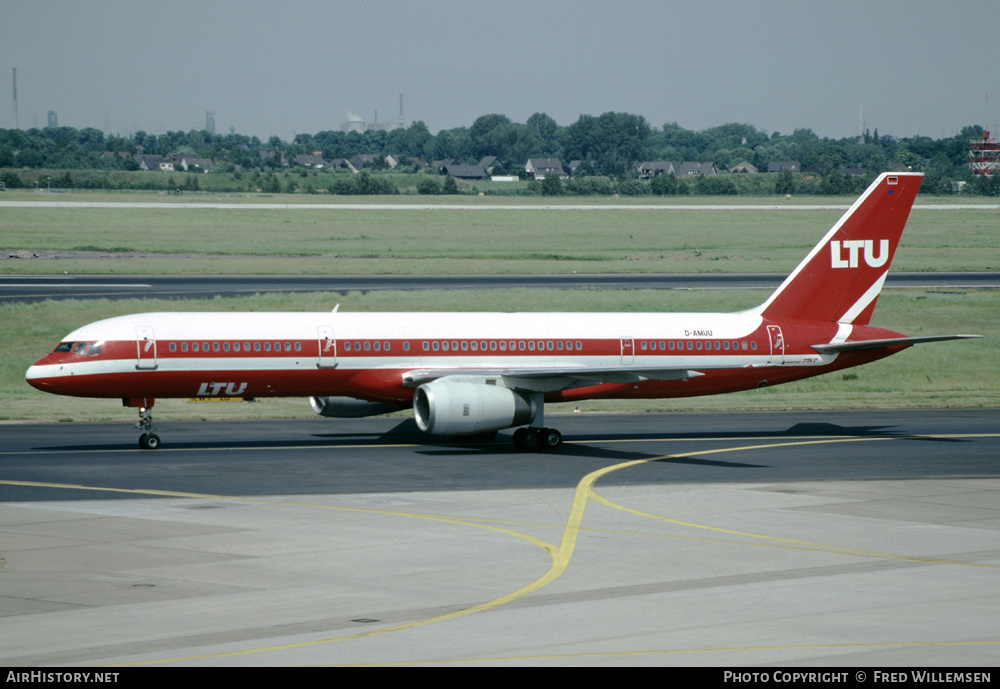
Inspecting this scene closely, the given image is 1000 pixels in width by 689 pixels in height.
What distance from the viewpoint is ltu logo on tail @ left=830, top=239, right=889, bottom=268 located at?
48906 millimetres

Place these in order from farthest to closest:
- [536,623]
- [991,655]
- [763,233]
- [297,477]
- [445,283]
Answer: [763,233]
[445,283]
[297,477]
[536,623]
[991,655]

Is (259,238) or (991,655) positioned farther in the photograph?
(259,238)

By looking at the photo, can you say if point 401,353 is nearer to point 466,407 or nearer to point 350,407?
point 350,407

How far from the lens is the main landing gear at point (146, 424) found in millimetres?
42219

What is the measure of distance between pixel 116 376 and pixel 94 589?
18928 mm

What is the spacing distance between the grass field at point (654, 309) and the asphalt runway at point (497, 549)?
858cm

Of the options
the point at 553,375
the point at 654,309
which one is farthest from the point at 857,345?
the point at 654,309

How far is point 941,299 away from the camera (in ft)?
283

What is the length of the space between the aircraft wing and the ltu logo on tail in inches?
360

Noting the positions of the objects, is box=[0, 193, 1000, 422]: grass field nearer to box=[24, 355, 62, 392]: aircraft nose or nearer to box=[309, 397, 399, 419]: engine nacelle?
box=[309, 397, 399, 419]: engine nacelle

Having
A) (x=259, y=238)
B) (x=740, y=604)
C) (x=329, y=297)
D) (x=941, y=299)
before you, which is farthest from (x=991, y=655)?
(x=259, y=238)

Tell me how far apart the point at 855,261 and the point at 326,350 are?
2089 cm

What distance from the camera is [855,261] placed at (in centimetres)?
4903

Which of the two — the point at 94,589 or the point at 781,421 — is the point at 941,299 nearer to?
the point at 781,421
